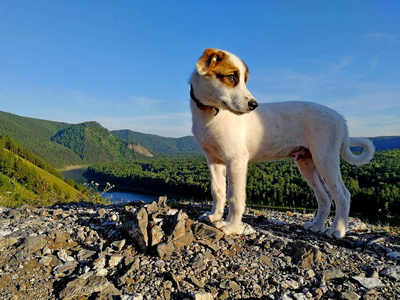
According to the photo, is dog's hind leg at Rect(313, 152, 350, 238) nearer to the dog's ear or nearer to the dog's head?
the dog's head

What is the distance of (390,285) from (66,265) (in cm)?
426

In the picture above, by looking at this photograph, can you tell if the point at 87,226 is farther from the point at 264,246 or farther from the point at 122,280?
the point at 264,246

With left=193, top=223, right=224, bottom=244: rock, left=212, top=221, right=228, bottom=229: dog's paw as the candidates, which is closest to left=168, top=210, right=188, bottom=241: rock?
left=193, top=223, right=224, bottom=244: rock

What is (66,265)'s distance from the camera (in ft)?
11.5

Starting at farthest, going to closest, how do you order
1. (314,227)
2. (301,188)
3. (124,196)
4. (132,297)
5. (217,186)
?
(301,188) → (124,196) → (314,227) → (217,186) → (132,297)

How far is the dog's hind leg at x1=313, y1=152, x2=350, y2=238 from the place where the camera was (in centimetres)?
541

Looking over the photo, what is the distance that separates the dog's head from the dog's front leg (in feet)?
3.27

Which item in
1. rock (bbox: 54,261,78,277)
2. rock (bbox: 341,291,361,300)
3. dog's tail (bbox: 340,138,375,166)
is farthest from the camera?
dog's tail (bbox: 340,138,375,166)

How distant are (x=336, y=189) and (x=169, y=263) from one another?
12.5 ft

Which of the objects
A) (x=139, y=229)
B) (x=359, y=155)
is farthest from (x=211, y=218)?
(x=359, y=155)

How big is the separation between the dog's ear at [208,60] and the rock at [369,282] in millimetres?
3630

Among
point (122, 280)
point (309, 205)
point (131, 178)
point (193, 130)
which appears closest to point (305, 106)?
point (193, 130)

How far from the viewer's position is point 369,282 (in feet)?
11.4

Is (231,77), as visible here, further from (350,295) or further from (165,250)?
(350,295)
